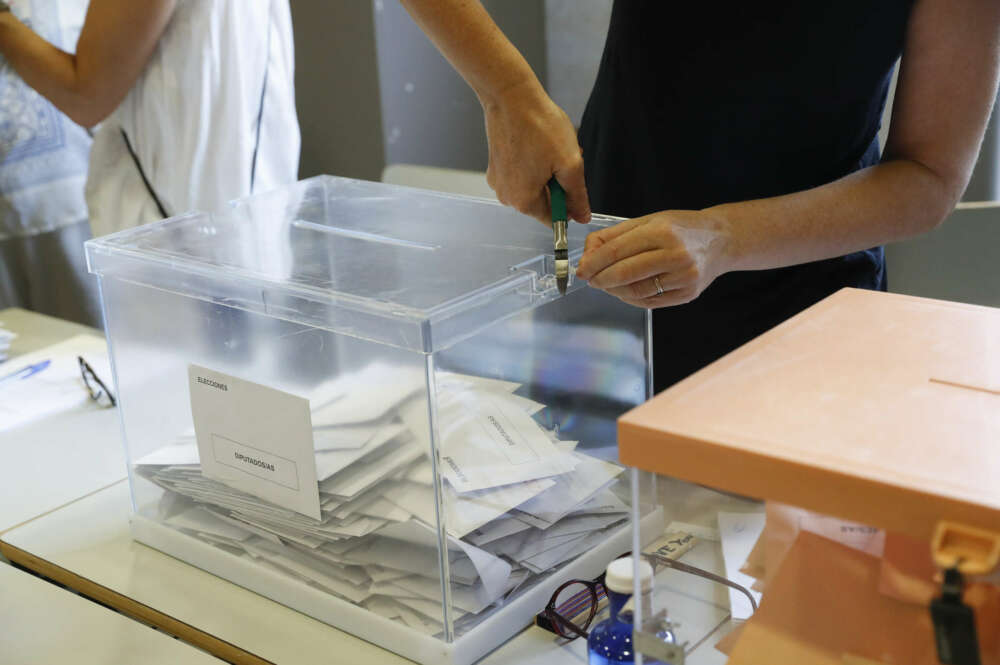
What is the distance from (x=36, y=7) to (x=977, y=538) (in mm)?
2185

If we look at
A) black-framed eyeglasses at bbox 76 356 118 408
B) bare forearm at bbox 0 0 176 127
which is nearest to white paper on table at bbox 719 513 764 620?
black-framed eyeglasses at bbox 76 356 118 408

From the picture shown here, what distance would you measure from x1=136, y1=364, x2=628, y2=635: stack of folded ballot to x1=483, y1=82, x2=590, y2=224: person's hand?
186 mm

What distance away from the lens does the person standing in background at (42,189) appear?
7.11ft

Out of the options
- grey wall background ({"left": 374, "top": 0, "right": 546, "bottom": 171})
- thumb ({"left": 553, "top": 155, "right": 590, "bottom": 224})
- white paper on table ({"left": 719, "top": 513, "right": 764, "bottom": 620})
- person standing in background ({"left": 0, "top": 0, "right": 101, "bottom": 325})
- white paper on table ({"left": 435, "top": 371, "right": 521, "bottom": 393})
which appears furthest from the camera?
grey wall background ({"left": 374, "top": 0, "right": 546, "bottom": 171})

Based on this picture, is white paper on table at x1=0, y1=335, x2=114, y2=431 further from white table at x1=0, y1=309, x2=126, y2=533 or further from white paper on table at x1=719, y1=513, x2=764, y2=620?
white paper on table at x1=719, y1=513, x2=764, y2=620

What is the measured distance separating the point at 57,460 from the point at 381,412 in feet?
2.07

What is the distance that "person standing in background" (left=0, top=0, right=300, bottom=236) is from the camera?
1542 millimetres

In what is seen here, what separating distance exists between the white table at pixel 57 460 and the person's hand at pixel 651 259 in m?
0.69

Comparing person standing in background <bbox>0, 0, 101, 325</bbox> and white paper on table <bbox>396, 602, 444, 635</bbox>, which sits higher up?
person standing in background <bbox>0, 0, 101, 325</bbox>

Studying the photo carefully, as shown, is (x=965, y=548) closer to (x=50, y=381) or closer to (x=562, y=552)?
(x=562, y=552)

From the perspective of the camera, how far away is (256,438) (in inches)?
35.9

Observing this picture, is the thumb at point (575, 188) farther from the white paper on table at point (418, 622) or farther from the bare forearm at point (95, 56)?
the bare forearm at point (95, 56)

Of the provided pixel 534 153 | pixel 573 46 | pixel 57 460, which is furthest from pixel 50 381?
pixel 573 46

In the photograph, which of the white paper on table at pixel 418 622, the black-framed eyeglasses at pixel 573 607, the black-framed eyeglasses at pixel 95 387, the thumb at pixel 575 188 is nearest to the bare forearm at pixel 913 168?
the thumb at pixel 575 188
